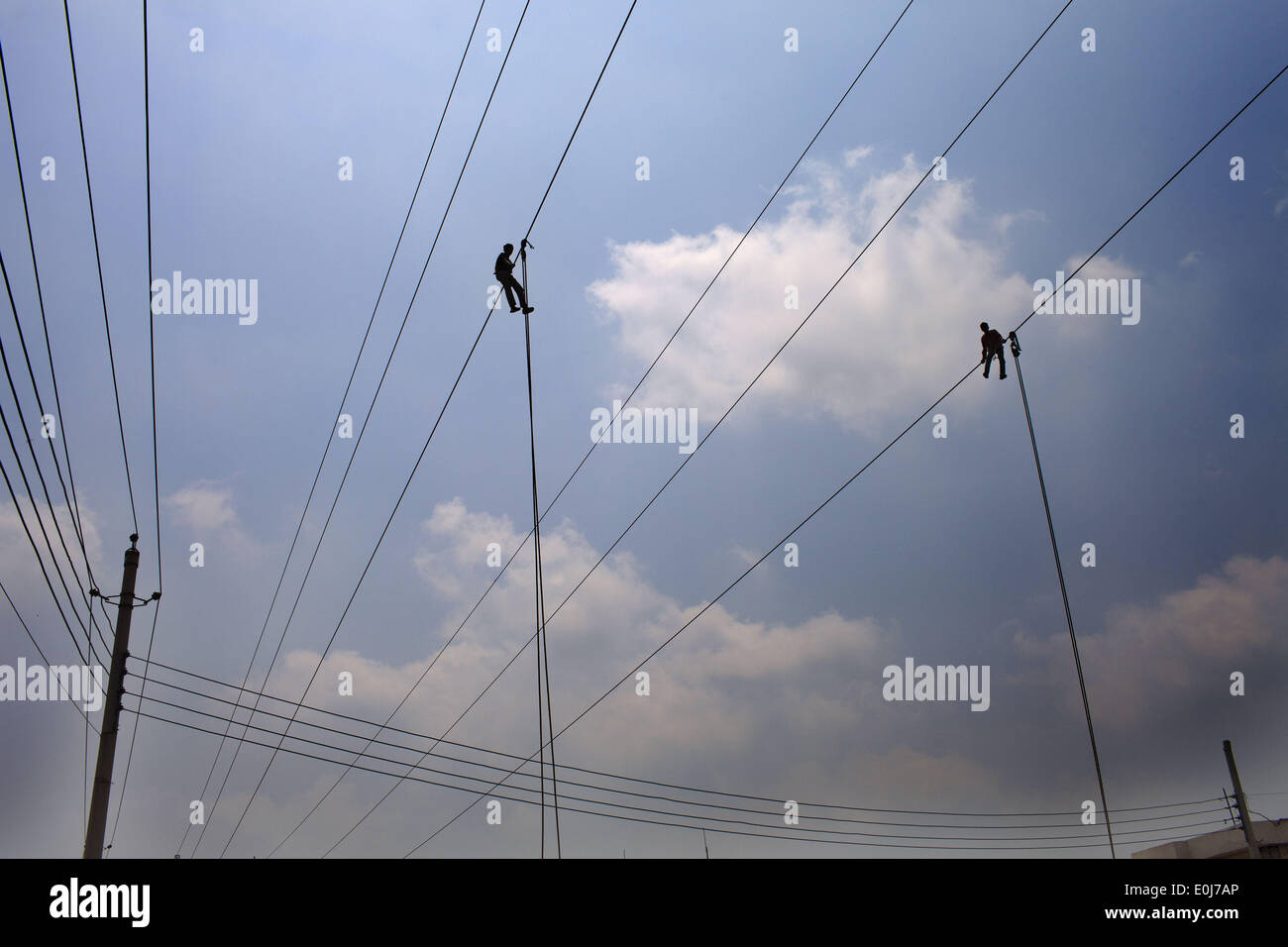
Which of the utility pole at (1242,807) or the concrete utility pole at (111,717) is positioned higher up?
the concrete utility pole at (111,717)

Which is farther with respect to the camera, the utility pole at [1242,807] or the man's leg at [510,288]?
the utility pole at [1242,807]

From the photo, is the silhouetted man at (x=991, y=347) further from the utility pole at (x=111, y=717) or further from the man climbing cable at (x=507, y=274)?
the utility pole at (x=111, y=717)

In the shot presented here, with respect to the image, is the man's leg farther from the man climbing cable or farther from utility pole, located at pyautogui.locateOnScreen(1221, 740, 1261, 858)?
utility pole, located at pyautogui.locateOnScreen(1221, 740, 1261, 858)

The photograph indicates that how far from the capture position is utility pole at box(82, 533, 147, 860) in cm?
1162

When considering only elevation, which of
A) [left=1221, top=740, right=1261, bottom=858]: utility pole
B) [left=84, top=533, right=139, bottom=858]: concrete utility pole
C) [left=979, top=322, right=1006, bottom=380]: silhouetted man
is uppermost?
[left=979, top=322, right=1006, bottom=380]: silhouetted man

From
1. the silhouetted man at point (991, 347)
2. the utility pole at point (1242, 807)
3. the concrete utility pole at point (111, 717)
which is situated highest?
the silhouetted man at point (991, 347)

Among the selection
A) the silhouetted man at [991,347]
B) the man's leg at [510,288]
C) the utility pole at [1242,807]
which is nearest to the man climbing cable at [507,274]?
the man's leg at [510,288]

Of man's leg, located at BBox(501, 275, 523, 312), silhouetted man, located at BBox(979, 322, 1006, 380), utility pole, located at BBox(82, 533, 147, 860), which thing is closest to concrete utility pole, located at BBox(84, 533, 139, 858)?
utility pole, located at BBox(82, 533, 147, 860)

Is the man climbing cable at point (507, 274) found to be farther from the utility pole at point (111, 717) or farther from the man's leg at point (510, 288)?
the utility pole at point (111, 717)

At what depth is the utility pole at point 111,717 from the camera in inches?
457
